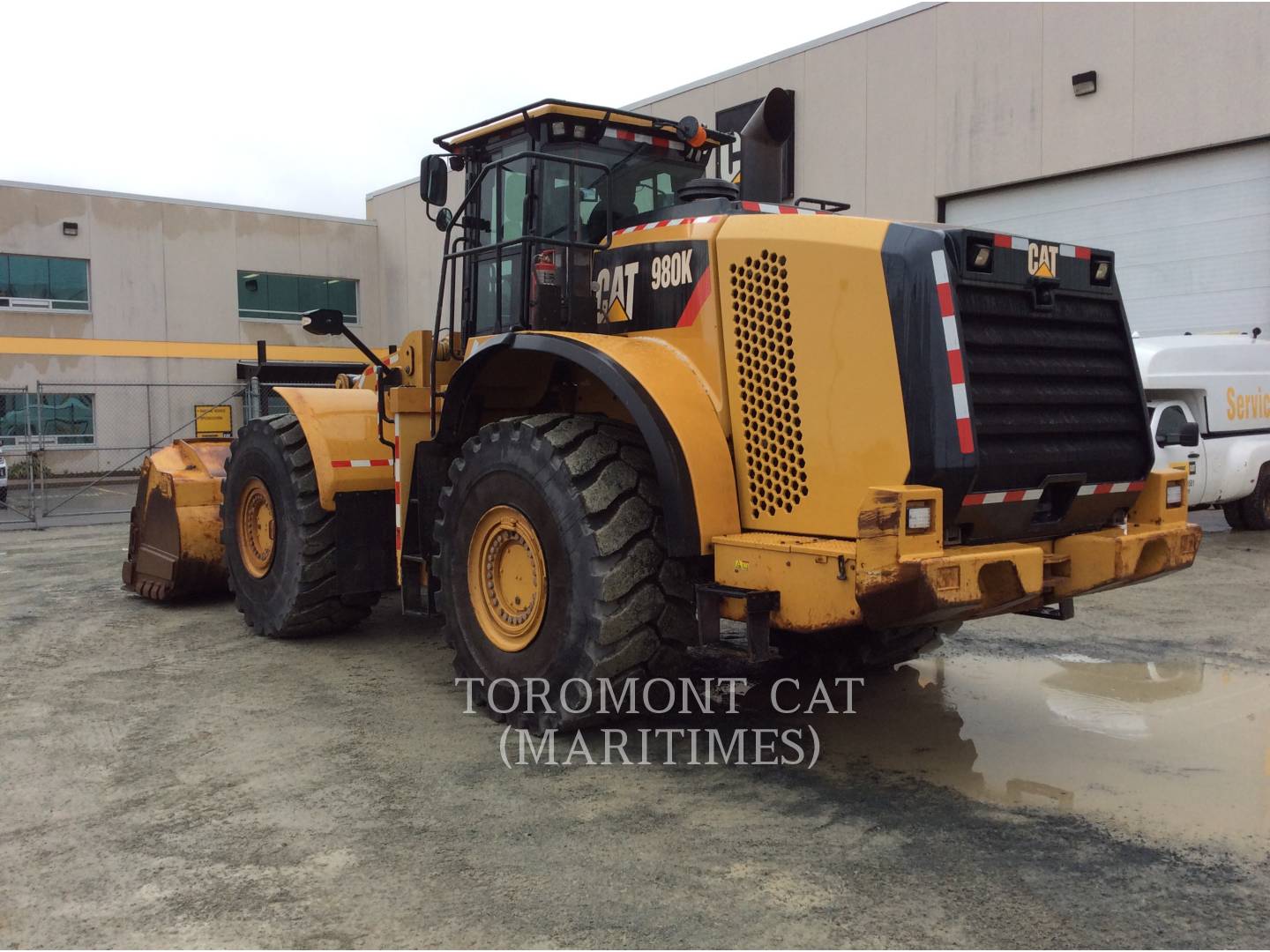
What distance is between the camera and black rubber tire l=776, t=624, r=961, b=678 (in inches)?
224

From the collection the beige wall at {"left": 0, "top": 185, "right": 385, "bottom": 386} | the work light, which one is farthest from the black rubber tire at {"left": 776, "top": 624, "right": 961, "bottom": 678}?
the beige wall at {"left": 0, "top": 185, "right": 385, "bottom": 386}

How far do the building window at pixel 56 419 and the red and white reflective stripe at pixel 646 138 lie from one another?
23.8m

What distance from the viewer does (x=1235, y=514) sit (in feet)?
42.6

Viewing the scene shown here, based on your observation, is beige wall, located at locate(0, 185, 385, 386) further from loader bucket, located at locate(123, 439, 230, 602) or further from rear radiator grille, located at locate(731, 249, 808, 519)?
rear radiator grille, located at locate(731, 249, 808, 519)

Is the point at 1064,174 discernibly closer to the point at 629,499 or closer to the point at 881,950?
the point at 629,499

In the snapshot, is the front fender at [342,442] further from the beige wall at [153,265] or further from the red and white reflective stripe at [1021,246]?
the beige wall at [153,265]

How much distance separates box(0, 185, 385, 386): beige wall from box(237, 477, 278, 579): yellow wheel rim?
21556mm

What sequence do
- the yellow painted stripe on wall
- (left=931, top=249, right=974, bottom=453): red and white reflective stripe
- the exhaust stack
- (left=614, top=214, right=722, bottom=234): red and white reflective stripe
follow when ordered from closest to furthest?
1. (left=931, top=249, right=974, bottom=453): red and white reflective stripe
2. (left=614, top=214, right=722, bottom=234): red and white reflective stripe
3. the exhaust stack
4. the yellow painted stripe on wall

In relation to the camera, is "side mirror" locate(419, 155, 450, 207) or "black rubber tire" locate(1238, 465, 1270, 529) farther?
"black rubber tire" locate(1238, 465, 1270, 529)

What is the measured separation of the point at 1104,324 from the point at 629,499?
226 centimetres

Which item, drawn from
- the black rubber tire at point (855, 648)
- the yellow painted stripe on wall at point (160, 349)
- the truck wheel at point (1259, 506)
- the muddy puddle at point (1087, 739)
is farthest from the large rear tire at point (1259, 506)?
the yellow painted stripe on wall at point (160, 349)

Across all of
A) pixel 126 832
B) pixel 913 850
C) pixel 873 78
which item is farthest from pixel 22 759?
pixel 873 78

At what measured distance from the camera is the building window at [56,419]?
25750 mm

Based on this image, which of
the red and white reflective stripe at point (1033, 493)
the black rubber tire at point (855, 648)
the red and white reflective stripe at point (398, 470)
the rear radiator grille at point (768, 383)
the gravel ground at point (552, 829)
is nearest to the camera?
the gravel ground at point (552, 829)
